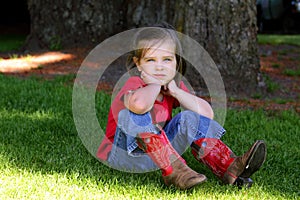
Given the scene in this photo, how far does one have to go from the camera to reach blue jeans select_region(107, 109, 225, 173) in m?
2.67

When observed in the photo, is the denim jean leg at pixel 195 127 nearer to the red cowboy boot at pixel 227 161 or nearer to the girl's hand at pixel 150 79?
the red cowboy boot at pixel 227 161

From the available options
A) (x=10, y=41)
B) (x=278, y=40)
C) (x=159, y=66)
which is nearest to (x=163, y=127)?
(x=159, y=66)

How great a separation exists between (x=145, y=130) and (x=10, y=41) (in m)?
8.28

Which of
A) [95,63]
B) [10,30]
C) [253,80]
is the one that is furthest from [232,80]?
[10,30]

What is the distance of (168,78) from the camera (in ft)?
9.16

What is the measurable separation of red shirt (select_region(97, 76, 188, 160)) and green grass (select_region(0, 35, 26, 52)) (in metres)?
5.87

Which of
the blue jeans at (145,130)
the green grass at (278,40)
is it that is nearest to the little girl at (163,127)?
the blue jeans at (145,130)

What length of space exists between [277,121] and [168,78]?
1888mm

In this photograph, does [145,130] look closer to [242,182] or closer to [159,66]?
[159,66]

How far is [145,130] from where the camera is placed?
2.63m

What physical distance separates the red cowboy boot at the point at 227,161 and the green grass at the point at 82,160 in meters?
0.06

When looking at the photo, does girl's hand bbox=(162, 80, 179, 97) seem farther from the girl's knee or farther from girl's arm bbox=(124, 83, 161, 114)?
the girl's knee

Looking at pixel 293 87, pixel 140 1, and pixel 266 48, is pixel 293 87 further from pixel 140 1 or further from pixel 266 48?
pixel 266 48

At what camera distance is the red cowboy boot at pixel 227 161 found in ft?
8.89
